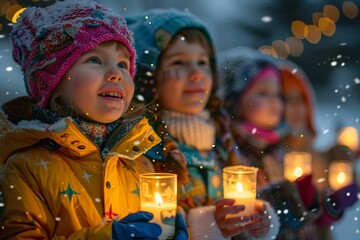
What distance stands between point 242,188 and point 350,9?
1.06 meters

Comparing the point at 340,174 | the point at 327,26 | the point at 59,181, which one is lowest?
the point at 340,174

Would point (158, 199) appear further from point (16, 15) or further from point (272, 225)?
point (16, 15)

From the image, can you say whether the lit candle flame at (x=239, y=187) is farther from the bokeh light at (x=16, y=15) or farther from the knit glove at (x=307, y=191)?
the bokeh light at (x=16, y=15)

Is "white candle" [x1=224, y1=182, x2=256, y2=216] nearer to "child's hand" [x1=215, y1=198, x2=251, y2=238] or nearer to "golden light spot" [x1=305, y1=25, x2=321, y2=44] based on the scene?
"child's hand" [x1=215, y1=198, x2=251, y2=238]

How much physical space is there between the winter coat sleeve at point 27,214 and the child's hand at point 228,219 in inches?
18.3

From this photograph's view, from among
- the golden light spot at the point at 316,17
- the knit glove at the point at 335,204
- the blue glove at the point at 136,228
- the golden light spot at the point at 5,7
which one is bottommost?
the knit glove at the point at 335,204

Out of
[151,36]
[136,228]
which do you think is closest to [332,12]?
[151,36]

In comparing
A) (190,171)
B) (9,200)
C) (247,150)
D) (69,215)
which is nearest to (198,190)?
(190,171)

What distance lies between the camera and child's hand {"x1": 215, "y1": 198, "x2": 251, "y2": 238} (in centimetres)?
176

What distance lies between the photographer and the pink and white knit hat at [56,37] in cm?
152

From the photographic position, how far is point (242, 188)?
1775 millimetres

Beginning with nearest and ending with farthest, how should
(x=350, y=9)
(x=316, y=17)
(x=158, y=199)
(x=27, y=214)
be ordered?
1. (x=27, y=214)
2. (x=158, y=199)
3. (x=316, y=17)
4. (x=350, y=9)

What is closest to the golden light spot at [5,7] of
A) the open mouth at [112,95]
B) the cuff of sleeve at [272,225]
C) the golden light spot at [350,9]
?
the open mouth at [112,95]

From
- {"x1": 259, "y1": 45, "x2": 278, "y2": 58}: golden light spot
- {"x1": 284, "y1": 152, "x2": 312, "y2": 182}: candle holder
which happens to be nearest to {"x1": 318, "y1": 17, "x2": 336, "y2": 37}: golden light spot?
{"x1": 259, "y1": 45, "x2": 278, "y2": 58}: golden light spot
